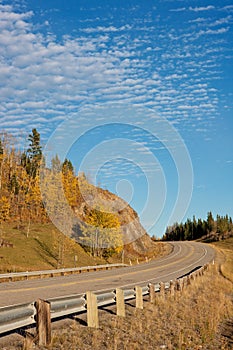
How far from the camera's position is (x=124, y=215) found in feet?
277

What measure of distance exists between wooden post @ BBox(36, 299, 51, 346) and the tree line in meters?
38.6

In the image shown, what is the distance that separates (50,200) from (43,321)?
4096cm

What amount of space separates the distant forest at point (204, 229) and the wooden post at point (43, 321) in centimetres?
13162

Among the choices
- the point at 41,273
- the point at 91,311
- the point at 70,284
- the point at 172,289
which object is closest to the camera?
the point at 91,311

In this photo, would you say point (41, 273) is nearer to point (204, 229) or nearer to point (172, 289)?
point (172, 289)

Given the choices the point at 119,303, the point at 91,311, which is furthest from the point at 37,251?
the point at 91,311

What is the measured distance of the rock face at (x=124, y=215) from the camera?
211ft

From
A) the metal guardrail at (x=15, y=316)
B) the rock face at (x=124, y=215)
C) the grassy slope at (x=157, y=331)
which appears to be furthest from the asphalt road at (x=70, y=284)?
the rock face at (x=124, y=215)

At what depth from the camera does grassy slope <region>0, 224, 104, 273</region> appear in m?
39.0

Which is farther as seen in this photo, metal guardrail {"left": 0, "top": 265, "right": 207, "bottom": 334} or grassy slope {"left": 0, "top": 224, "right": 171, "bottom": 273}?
grassy slope {"left": 0, "top": 224, "right": 171, "bottom": 273}

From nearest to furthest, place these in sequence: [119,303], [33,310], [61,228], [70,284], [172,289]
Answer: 1. [33,310]
2. [119,303]
3. [172,289]
4. [70,284]
5. [61,228]

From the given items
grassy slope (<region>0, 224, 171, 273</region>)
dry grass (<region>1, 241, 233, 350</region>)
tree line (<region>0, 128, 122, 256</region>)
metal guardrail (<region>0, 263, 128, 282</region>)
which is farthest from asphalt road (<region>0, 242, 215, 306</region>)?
tree line (<region>0, 128, 122, 256</region>)

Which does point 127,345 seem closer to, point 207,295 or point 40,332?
Answer: point 40,332

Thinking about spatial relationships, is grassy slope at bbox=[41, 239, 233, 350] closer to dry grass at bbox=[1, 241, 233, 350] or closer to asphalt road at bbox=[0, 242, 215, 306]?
dry grass at bbox=[1, 241, 233, 350]
